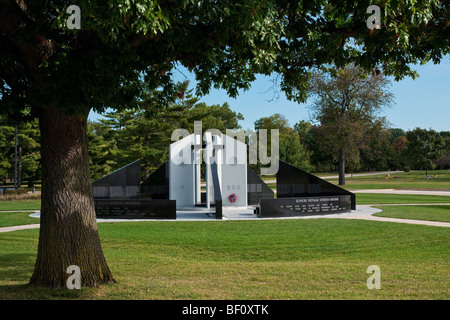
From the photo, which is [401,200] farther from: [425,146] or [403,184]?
[425,146]

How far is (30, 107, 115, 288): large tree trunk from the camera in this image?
6887 mm

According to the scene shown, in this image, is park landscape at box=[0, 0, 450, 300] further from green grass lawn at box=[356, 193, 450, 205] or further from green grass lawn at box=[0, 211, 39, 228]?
green grass lawn at box=[356, 193, 450, 205]

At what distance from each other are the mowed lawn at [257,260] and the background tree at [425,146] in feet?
189

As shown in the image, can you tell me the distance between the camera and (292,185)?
24.5m

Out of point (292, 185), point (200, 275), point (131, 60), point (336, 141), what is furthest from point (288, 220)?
point (336, 141)

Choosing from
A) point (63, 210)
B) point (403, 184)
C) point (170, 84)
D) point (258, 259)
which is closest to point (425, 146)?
point (403, 184)

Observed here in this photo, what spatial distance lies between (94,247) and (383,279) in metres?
5.64

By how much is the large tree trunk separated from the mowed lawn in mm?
411

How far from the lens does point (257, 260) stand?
11000 millimetres

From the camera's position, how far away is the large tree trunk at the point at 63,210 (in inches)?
271

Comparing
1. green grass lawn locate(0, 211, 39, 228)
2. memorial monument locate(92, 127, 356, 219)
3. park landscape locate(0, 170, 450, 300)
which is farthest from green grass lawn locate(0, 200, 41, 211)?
memorial monument locate(92, 127, 356, 219)

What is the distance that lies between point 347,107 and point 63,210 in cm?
4909

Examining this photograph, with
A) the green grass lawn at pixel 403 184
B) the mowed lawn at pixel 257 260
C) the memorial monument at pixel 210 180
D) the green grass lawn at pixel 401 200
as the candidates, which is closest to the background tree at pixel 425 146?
the green grass lawn at pixel 403 184
